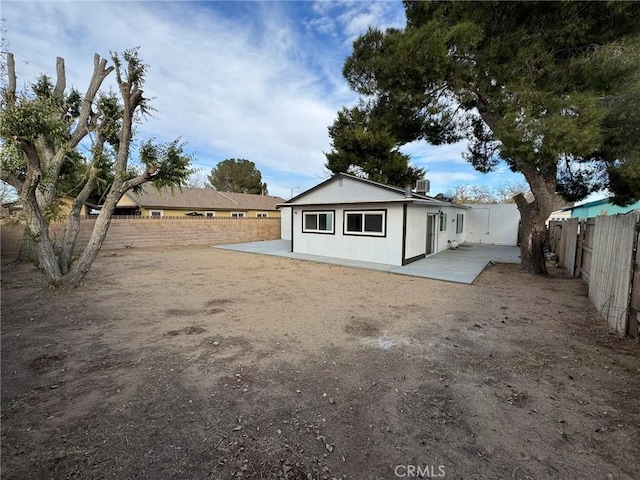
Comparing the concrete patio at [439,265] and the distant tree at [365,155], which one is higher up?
the distant tree at [365,155]

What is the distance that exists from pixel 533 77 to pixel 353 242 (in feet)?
21.1

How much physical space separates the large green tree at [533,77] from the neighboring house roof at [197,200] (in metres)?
15.1

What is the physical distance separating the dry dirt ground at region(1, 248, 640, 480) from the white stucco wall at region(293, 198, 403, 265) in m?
4.17

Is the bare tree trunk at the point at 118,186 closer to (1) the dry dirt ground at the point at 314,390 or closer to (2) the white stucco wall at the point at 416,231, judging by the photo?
(1) the dry dirt ground at the point at 314,390

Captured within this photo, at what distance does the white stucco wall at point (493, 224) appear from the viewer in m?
15.4

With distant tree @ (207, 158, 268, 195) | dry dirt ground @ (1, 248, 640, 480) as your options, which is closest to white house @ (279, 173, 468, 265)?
dry dirt ground @ (1, 248, 640, 480)

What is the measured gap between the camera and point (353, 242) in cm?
1026

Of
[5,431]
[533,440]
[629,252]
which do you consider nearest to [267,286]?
[5,431]

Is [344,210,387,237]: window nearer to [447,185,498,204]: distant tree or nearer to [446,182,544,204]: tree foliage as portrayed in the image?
[446,182,544,204]: tree foliage

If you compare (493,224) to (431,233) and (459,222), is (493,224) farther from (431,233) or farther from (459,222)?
(431,233)

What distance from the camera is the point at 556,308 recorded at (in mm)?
4988

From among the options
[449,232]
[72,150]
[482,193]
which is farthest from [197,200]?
[482,193]

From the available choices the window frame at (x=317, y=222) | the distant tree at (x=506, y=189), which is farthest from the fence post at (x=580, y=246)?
the distant tree at (x=506, y=189)

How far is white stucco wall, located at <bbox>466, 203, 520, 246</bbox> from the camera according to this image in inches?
605
